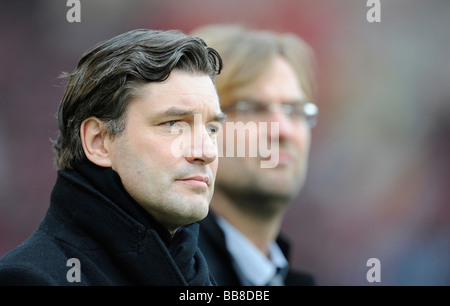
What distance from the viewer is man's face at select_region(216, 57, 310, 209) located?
2.96m

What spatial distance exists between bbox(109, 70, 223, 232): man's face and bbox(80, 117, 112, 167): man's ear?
3cm

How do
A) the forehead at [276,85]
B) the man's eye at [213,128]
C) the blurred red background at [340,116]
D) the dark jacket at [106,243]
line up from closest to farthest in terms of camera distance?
the dark jacket at [106,243] < the man's eye at [213,128] < the forehead at [276,85] < the blurred red background at [340,116]

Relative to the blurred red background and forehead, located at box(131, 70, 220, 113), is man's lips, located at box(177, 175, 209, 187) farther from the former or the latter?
the blurred red background

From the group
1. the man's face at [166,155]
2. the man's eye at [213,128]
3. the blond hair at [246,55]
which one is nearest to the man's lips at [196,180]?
the man's face at [166,155]

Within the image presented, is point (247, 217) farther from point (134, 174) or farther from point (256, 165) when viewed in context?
point (134, 174)

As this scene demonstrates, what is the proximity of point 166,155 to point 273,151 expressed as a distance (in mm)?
1296

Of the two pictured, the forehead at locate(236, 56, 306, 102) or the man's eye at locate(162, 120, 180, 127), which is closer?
the man's eye at locate(162, 120, 180, 127)

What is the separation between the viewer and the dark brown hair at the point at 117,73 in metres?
1.82

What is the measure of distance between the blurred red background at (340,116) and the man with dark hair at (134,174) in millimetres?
3698

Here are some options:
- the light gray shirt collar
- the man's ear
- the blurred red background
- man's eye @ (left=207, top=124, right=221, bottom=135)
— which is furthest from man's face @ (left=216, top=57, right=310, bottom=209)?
the blurred red background

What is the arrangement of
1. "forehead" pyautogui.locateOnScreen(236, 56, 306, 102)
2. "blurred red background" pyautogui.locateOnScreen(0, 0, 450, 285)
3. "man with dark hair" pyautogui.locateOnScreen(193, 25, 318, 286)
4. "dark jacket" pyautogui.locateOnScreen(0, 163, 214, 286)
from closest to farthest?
"dark jacket" pyautogui.locateOnScreen(0, 163, 214, 286) < "man with dark hair" pyautogui.locateOnScreen(193, 25, 318, 286) < "forehead" pyautogui.locateOnScreen(236, 56, 306, 102) < "blurred red background" pyautogui.locateOnScreen(0, 0, 450, 285)

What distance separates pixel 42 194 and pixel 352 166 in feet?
8.89

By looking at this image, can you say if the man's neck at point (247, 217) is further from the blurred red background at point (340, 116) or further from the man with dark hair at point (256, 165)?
the blurred red background at point (340, 116)

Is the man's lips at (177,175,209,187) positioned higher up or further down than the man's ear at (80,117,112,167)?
further down
